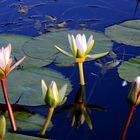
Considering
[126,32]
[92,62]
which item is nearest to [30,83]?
[92,62]

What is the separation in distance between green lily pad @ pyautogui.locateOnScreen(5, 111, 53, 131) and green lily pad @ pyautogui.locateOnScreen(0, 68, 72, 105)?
0.25 ft

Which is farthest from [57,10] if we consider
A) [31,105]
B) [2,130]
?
[2,130]

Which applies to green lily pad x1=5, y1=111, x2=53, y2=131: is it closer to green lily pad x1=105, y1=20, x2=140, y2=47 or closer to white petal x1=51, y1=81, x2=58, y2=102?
white petal x1=51, y1=81, x2=58, y2=102

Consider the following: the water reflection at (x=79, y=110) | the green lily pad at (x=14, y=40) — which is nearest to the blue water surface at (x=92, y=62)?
the water reflection at (x=79, y=110)

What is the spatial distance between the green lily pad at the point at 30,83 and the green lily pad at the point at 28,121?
3.0 inches

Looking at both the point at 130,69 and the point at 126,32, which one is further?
the point at 126,32

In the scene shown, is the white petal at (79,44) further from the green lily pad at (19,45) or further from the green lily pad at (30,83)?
the green lily pad at (19,45)

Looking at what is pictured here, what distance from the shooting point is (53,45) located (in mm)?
2180

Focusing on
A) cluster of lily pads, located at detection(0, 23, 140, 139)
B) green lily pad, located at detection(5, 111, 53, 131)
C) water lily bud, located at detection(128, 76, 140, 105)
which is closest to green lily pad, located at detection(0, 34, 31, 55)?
cluster of lily pads, located at detection(0, 23, 140, 139)

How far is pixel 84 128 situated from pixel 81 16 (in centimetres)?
142

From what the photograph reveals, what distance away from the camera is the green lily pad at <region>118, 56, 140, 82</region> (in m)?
1.77

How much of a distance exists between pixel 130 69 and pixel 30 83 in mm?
525

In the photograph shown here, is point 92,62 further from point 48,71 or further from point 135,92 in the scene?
point 135,92

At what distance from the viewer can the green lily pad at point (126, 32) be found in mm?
2174
